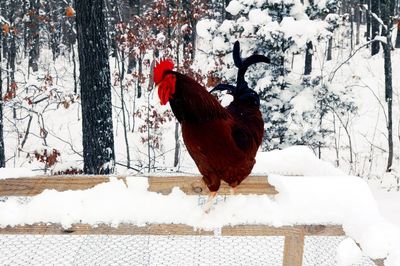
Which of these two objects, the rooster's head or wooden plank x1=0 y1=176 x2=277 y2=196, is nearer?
the rooster's head

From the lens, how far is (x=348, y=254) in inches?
55.7

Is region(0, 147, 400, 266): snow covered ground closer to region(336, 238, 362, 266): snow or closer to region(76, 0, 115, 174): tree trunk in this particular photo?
region(336, 238, 362, 266): snow

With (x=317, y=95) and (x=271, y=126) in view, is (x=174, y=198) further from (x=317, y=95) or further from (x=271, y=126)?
(x=317, y=95)

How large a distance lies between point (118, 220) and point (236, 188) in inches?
22.0

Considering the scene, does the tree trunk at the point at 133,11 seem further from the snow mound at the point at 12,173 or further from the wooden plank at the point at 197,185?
the wooden plank at the point at 197,185

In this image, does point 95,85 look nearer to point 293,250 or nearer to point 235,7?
point 235,7

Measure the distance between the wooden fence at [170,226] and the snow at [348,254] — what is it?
7cm

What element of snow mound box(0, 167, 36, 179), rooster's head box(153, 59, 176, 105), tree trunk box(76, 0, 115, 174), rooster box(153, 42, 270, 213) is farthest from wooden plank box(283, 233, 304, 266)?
tree trunk box(76, 0, 115, 174)

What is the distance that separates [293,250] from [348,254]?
0.29 meters

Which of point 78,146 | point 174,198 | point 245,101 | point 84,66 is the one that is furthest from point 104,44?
point 78,146

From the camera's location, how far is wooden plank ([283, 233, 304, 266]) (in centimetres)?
162

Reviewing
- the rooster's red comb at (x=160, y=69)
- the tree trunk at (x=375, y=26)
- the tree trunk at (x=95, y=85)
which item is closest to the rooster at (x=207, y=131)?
the rooster's red comb at (x=160, y=69)

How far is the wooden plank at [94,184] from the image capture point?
1818 millimetres

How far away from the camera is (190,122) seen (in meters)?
1.56
